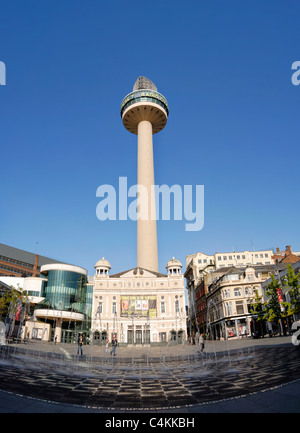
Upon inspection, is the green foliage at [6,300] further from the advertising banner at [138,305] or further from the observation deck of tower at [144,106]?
the observation deck of tower at [144,106]

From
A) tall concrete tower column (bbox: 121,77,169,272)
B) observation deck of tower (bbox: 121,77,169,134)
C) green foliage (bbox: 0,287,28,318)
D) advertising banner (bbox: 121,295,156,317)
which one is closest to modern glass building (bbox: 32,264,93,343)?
advertising banner (bbox: 121,295,156,317)

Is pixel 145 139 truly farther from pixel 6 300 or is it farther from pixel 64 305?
pixel 6 300

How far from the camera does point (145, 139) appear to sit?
380 feet

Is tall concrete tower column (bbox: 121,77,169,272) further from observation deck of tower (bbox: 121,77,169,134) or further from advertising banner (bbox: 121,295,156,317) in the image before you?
advertising banner (bbox: 121,295,156,317)

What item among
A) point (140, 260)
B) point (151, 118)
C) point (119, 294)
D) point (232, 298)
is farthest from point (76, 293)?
point (151, 118)

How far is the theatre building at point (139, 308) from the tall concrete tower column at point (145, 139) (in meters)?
15.0

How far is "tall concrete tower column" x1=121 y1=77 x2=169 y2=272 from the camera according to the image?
101 metres

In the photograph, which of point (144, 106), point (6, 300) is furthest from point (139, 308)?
point (144, 106)

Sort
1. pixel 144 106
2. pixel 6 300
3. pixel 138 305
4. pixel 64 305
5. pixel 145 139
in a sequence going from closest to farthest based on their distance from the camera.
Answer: pixel 6 300
pixel 64 305
pixel 138 305
pixel 145 139
pixel 144 106

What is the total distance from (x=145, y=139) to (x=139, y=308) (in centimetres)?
6346

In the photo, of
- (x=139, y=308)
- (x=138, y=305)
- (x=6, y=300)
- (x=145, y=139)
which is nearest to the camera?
(x=6, y=300)

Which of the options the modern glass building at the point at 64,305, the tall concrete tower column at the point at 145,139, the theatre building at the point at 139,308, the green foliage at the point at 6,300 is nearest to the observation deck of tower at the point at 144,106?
the tall concrete tower column at the point at 145,139

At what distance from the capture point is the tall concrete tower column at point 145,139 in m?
101

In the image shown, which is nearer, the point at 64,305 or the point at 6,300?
the point at 6,300
